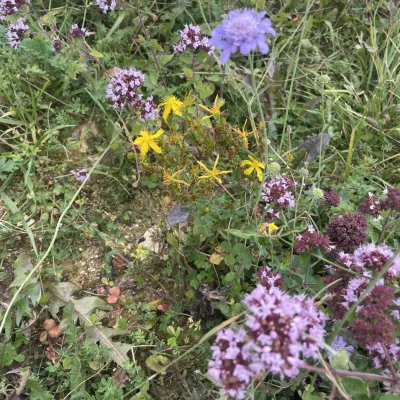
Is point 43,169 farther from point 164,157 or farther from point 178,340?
point 178,340

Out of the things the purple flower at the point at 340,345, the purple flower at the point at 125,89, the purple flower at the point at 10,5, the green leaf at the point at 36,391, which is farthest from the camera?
the purple flower at the point at 10,5

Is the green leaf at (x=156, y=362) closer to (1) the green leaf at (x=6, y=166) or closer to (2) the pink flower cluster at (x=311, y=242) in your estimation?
(2) the pink flower cluster at (x=311, y=242)

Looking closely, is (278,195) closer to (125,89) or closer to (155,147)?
(155,147)

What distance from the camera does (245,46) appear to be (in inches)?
50.1

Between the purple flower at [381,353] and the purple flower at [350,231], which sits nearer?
the purple flower at [381,353]

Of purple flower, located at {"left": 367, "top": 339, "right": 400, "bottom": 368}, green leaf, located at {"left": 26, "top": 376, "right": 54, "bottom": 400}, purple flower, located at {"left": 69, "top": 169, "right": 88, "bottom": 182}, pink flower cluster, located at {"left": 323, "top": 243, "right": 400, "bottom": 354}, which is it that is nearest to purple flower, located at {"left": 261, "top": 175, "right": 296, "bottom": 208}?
pink flower cluster, located at {"left": 323, "top": 243, "right": 400, "bottom": 354}

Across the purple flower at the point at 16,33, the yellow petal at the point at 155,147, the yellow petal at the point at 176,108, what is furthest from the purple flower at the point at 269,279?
the purple flower at the point at 16,33

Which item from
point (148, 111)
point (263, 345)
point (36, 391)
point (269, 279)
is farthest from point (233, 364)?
point (148, 111)

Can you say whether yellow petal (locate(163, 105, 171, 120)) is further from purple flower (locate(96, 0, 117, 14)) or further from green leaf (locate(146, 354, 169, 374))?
green leaf (locate(146, 354, 169, 374))

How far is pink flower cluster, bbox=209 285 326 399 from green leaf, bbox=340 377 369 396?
30 cm

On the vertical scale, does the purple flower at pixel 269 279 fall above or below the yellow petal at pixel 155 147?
below

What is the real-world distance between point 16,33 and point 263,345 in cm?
219

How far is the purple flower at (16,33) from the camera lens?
236 cm

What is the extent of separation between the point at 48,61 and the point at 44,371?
169 cm
